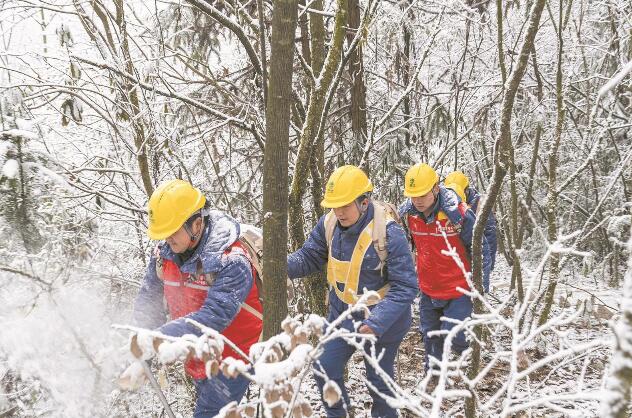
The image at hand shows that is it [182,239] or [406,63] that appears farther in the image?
[406,63]

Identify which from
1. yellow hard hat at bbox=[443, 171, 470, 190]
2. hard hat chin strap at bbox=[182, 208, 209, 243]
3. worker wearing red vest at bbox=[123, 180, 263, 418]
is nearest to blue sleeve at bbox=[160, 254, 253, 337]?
worker wearing red vest at bbox=[123, 180, 263, 418]

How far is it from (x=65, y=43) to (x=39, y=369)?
2937mm

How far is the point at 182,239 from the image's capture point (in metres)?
2.92

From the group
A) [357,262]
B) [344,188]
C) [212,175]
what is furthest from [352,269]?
[212,175]

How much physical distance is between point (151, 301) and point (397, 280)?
1.78 metres

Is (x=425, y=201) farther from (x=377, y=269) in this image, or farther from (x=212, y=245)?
(x=212, y=245)

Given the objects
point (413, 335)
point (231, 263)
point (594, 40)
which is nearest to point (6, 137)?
point (231, 263)

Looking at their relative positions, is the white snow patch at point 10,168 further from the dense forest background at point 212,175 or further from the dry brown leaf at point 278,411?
the dry brown leaf at point 278,411

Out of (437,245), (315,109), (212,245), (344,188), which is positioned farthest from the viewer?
(437,245)

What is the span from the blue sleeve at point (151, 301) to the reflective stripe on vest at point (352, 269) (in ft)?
4.30

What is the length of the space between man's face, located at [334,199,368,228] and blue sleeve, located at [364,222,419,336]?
261mm

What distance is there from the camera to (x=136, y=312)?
3.16 m

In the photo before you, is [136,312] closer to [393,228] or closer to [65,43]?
[393,228]

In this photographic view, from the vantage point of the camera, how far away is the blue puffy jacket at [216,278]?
2.70 meters
